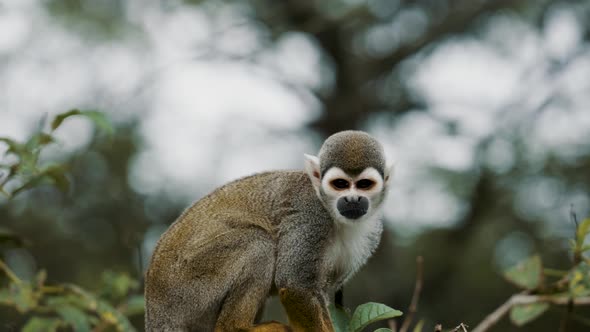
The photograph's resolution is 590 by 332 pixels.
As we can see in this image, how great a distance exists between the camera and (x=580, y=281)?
124 inches

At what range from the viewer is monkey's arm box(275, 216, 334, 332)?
380 centimetres

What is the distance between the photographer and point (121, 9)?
12.8 meters

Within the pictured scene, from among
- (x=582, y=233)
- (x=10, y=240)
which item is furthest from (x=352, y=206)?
(x=10, y=240)

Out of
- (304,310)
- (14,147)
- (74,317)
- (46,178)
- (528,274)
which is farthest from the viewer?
(304,310)

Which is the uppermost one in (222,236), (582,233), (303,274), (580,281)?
(222,236)

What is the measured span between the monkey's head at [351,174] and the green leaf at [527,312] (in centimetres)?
97

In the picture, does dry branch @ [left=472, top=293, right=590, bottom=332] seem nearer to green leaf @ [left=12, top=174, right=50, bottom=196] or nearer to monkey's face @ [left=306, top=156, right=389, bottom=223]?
monkey's face @ [left=306, top=156, right=389, bottom=223]

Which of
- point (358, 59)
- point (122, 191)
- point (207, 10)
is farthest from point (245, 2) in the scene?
point (122, 191)

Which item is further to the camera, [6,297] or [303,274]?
[303,274]

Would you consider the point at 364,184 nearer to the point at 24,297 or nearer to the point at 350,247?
the point at 350,247

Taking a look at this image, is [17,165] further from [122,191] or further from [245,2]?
[245,2]

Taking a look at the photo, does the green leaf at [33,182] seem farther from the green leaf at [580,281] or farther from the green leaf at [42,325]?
the green leaf at [580,281]

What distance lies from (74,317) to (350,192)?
1602mm

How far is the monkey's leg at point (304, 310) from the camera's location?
3783 mm
